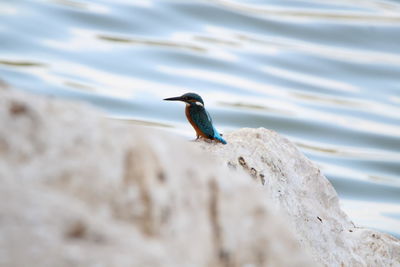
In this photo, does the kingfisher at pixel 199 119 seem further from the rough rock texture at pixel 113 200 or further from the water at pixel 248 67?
the water at pixel 248 67

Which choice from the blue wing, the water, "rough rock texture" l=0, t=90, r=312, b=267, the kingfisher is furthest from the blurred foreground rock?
the water

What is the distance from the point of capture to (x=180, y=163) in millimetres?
2574

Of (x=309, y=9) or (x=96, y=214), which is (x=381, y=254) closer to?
(x=96, y=214)

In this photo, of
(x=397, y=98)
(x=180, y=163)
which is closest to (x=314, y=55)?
(x=397, y=98)

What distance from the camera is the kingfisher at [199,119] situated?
5.06 meters

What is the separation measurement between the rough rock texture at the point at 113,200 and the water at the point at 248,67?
6.72 m

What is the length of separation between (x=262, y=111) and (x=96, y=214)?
9.32 m

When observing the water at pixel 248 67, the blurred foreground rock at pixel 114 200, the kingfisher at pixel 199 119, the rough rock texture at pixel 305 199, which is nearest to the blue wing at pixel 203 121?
the kingfisher at pixel 199 119

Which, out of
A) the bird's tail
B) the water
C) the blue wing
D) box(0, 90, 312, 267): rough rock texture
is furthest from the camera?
the water

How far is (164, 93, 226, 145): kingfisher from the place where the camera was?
5.06m

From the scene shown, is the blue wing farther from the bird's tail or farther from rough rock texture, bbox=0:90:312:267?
rough rock texture, bbox=0:90:312:267

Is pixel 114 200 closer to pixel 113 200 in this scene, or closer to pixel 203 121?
pixel 113 200

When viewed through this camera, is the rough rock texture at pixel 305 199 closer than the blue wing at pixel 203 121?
Yes

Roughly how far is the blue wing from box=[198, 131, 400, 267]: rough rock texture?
0.22 m
